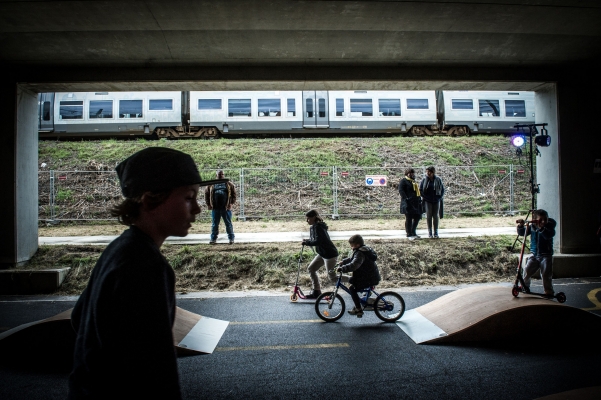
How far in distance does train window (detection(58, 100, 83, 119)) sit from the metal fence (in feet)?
20.7

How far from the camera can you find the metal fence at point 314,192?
16.0 meters

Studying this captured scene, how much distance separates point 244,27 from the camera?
7980mm

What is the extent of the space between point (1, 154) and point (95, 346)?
10.6 m

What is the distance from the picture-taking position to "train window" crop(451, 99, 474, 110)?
917 inches

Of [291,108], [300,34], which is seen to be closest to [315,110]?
[291,108]

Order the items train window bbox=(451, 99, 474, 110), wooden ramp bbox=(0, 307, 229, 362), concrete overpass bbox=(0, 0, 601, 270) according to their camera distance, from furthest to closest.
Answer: train window bbox=(451, 99, 474, 110) → concrete overpass bbox=(0, 0, 601, 270) → wooden ramp bbox=(0, 307, 229, 362)

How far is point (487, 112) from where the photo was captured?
2391 centimetres

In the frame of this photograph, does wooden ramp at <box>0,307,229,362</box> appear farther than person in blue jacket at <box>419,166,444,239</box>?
No

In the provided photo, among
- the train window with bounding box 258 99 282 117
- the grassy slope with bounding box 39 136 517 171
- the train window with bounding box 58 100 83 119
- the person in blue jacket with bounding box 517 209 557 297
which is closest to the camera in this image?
the person in blue jacket with bounding box 517 209 557 297

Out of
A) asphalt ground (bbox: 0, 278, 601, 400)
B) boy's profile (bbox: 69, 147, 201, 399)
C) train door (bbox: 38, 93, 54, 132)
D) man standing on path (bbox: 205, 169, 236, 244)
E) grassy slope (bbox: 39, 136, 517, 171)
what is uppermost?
train door (bbox: 38, 93, 54, 132)

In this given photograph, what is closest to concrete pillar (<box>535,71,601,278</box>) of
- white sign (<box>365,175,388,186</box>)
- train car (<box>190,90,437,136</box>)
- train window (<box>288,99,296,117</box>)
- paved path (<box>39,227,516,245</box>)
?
paved path (<box>39,227,516,245</box>)

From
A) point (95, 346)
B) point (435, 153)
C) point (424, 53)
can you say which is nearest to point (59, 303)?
point (95, 346)

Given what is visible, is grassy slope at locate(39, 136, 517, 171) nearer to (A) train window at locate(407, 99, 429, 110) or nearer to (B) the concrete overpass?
(A) train window at locate(407, 99, 429, 110)

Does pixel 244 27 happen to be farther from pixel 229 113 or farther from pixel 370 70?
pixel 229 113
